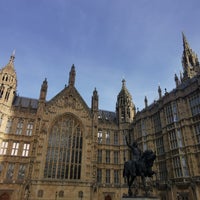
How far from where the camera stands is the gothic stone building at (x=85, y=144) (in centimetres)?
3072

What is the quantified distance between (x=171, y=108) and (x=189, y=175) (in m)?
11.3

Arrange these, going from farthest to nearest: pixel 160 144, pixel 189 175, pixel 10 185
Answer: pixel 160 144 → pixel 10 185 → pixel 189 175

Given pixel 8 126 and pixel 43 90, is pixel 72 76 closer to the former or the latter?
pixel 43 90

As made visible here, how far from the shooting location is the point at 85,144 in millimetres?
41969

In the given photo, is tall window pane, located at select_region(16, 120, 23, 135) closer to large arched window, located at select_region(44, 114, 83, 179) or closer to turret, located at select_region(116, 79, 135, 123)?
large arched window, located at select_region(44, 114, 83, 179)

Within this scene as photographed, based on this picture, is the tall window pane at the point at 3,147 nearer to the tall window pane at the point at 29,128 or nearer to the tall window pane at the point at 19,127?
the tall window pane at the point at 19,127

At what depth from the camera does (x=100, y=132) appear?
1802 inches

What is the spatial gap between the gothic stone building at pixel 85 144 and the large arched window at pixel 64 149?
7.2 inches

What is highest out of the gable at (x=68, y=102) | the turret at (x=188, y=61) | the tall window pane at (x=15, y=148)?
the turret at (x=188, y=61)

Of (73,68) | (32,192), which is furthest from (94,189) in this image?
(73,68)

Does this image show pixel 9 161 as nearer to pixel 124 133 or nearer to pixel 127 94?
pixel 124 133

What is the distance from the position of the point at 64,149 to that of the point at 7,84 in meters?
18.1

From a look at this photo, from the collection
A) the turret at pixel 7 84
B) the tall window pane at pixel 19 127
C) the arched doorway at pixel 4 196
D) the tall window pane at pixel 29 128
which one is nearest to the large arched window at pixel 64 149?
the tall window pane at pixel 29 128

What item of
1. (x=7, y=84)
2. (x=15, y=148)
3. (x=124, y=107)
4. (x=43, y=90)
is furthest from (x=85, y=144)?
(x=7, y=84)
